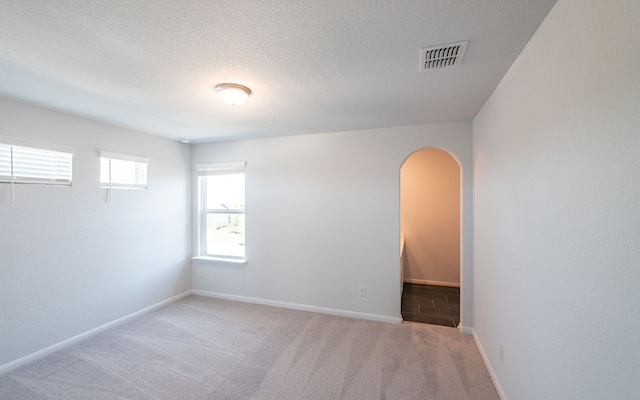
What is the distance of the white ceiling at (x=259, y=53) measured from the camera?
4.04 feet

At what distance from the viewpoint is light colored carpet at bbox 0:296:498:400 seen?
203cm

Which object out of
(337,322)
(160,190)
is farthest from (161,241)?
(337,322)

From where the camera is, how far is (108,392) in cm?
204

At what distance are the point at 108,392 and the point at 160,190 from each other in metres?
2.49

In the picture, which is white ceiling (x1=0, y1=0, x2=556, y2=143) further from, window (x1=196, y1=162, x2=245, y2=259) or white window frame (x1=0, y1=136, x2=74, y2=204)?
window (x1=196, y1=162, x2=245, y2=259)

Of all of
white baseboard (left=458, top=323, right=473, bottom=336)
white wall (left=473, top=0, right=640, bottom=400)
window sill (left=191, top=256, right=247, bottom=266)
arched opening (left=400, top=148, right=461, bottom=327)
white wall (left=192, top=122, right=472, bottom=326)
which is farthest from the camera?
arched opening (left=400, top=148, right=461, bottom=327)

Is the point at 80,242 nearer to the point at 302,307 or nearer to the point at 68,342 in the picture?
the point at 68,342

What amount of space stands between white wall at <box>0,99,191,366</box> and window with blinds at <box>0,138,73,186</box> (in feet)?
0.24

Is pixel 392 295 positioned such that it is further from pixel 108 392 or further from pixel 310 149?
pixel 108 392

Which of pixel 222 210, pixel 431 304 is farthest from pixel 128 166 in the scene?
pixel 431 304

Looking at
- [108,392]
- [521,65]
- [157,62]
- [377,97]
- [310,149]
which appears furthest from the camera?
[310,149]

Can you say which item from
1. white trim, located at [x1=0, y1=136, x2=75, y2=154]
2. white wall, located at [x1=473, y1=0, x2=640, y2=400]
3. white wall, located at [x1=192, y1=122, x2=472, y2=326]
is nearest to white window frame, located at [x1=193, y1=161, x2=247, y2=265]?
white wall, located at [x1=192, y1=122, x2=472, y2=326]

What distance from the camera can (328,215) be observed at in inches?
138

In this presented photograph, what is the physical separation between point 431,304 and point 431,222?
156cm
